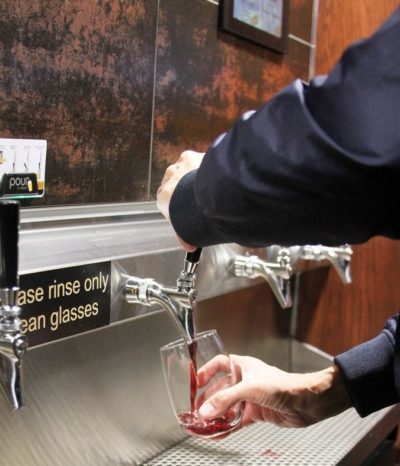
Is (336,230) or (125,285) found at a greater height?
(336,230)

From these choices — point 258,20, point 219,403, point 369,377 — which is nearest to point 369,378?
point 369,377

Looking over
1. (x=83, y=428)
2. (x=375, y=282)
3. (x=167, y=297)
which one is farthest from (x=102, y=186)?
(x=375, y=282)

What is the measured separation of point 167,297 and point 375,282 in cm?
78

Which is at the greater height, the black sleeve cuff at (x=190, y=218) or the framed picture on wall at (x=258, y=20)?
the framed picture on wall at (x=258, y=20)

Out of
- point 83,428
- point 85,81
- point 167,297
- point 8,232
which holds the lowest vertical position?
point 83,428

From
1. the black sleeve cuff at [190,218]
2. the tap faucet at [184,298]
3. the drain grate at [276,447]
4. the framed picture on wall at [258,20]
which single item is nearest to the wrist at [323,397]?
the drain grate at [276,447]

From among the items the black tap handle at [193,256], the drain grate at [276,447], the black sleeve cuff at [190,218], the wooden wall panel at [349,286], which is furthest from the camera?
the wooden wall panel at [349,286]

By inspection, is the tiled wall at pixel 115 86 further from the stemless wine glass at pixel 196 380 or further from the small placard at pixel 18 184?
the stemless wine glass at pixel 196 380

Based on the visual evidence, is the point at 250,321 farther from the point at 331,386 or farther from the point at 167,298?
the point at 167,298

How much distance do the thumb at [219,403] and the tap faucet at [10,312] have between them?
30 cm

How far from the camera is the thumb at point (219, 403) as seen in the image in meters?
0.85

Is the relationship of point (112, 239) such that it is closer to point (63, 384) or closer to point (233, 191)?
point (63, 384)

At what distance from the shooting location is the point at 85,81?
982 mm

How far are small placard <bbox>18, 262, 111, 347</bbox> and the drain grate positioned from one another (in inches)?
14.2
